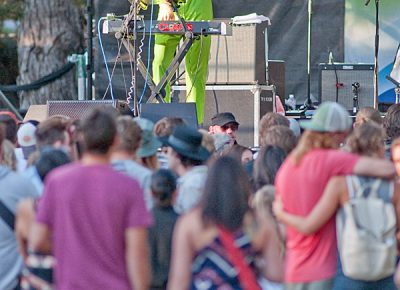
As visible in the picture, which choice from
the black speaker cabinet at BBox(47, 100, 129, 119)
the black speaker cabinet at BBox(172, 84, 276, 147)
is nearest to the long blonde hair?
the black speaker cabinet at BBox(47, 100, 129, 119)

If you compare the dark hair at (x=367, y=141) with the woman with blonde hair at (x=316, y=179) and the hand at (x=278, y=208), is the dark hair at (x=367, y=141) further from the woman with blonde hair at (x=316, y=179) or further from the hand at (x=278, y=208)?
the hand at (x=278, y=208)

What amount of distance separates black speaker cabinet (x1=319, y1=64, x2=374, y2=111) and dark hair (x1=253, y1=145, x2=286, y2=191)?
19.8ft

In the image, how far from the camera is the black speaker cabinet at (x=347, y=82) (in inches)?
496

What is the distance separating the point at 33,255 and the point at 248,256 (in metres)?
1.06

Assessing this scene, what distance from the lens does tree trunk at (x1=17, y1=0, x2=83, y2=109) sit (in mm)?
17000

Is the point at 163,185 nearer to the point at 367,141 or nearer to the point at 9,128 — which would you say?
the point at 367,141

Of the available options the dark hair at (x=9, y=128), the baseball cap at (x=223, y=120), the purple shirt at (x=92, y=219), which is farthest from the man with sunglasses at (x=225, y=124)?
the purple shirt at (x=92, y=219)

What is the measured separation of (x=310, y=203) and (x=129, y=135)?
103 cm

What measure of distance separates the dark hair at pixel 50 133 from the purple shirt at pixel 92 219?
1.27 meters

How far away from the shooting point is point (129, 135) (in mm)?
5984

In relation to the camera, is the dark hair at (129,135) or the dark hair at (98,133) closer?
the dark hair at (98,133)

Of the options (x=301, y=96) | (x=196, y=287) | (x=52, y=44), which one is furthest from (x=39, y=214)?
(x=52, y=44)

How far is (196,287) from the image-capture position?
16.6 ft

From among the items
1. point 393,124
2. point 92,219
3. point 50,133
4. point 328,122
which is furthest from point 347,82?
point 92,219
